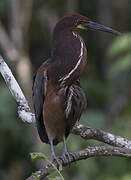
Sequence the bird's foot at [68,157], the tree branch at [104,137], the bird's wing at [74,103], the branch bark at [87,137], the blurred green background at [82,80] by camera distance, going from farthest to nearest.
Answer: the blurred green background at [82,80], the bird's wing at [74,103], the tree branch at [104,137], the bird's foot at [68,157], the branch bark at [87,137]

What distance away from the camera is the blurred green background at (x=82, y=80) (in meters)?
6.66

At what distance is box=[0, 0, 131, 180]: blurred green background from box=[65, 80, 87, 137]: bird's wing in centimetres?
184

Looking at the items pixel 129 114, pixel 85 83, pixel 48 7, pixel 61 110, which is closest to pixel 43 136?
pixel 61 110

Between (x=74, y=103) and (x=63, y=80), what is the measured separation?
19 centimetres

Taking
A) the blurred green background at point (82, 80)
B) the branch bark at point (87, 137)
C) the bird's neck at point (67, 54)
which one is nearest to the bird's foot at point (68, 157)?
the branch bark at point (87, 137)

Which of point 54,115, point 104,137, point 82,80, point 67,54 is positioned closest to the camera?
point 104,137

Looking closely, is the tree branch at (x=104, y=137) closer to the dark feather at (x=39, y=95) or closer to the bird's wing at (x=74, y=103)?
the bird's wing at (x=74, y=103)

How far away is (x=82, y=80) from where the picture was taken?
29.0 ft

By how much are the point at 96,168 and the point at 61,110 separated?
8.30ft

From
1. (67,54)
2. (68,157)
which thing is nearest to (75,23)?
(67,54)

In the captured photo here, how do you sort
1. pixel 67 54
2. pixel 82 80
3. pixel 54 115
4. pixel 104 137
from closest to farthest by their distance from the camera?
1. pixel 104 137
2. pixel 67 54
3. pixel 54 115
4. pixel 82 80

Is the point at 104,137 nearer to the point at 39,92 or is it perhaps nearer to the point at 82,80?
the point at 39,92

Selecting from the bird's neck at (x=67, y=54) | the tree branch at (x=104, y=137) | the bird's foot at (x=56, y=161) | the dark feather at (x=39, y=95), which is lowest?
the bird's foot at (x=56, y=161)

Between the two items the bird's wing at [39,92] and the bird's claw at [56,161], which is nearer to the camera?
the bird's claw at [56,161]
